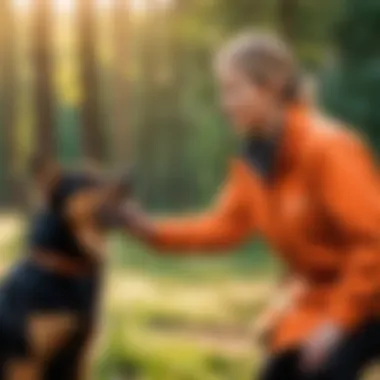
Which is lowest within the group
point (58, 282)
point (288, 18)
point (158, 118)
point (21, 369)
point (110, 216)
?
point (21, 369)

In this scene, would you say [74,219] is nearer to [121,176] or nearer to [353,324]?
[121,176]

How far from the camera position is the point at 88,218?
2104 mm

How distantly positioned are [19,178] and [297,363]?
593 millimetres

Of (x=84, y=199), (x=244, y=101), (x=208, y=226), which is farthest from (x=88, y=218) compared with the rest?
(x=244, y=101)

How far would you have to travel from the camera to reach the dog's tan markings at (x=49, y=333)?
83.4 inches

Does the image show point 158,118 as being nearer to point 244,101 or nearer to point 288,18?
point 244,101

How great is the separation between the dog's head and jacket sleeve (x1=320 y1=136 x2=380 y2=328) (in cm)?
37

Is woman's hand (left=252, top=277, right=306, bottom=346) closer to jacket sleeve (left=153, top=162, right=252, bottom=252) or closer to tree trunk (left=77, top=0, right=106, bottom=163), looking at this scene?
jacket sleeve (left=153, top=162, right=252, bottom=252)

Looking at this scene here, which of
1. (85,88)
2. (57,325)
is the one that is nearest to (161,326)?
(57,325)

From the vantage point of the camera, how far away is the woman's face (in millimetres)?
2080

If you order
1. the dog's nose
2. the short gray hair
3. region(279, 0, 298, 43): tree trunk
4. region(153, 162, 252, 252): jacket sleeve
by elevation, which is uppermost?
region(279, 0, 298, 43): tree trunk

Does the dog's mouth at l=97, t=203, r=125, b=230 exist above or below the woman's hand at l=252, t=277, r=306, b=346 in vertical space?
above

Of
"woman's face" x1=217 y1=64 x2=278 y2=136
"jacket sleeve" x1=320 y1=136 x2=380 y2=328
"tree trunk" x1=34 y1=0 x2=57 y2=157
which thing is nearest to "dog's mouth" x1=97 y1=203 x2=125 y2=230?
"tree trunk" x1=34 y1=0 x2=57 y2=157

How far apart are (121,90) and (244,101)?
8.8 inches
